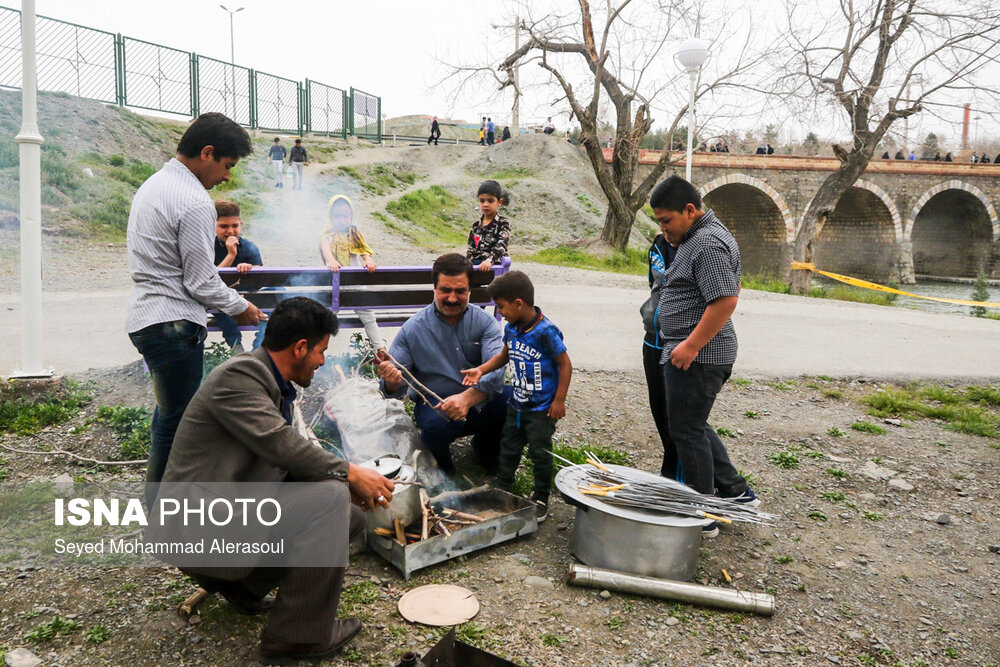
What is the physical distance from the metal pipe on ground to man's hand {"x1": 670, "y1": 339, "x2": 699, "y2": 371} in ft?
3.33

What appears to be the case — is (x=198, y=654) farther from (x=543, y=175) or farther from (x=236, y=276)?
(x=543, y=175)

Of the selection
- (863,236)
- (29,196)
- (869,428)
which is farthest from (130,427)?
(863,236)

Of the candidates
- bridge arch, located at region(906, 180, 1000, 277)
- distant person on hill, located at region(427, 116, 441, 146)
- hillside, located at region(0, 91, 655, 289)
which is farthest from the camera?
bridge arch, located at region(906, 180, 1000, 277)

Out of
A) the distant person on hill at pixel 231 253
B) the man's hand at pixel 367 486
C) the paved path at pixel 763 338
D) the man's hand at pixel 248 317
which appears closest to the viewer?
the man's hand at pixel 367 486

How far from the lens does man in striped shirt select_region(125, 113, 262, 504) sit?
9.96 feet

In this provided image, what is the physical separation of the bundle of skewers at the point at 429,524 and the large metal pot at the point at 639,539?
0.57 m

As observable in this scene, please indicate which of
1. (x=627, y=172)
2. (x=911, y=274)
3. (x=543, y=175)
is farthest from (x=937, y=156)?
(x=627, y=172)

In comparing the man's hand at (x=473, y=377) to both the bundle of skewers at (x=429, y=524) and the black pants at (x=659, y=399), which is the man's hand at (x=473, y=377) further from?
the black pants at (x=659, y=399)

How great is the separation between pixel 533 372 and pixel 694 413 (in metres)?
0.87

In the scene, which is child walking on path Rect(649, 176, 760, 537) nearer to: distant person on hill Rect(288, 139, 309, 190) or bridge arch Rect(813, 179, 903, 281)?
distant person on hill Rect(288, 139, 309, 190)

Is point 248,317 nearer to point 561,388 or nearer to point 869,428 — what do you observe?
point 561,388

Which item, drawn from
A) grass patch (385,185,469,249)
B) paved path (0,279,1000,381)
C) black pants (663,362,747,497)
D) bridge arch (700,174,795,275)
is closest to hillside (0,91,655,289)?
grass patch (385,185,469,249)

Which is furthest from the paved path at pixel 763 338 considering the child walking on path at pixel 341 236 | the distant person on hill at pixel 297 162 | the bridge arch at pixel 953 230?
the bridge arch at pixel 953 230

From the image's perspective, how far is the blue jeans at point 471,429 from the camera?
3.91 m
